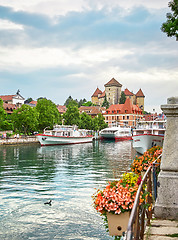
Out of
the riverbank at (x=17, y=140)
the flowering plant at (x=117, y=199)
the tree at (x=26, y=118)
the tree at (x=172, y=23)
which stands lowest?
the riverbank at (x=17, y=140)

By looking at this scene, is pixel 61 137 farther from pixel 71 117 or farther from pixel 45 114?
pixel 71 117

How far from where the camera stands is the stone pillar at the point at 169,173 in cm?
561

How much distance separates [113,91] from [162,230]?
190m

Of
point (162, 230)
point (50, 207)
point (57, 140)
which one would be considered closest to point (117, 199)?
point (162, 230)

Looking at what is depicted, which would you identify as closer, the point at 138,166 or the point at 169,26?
the point at 138,166

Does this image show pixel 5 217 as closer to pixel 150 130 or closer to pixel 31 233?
pixel 31 233

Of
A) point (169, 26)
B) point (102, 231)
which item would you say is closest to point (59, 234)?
point (102, 231)

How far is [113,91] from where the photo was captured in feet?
633

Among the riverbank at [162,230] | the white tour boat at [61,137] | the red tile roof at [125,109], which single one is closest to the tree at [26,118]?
the white tour boat at [61,137]

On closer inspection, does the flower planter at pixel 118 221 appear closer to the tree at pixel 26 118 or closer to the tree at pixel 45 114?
the tree at pixel 26 118

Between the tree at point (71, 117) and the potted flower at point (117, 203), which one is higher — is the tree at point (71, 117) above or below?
above

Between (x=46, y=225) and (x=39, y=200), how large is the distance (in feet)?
13.1

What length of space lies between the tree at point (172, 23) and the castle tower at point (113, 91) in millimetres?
171341

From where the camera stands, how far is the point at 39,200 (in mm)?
15578
